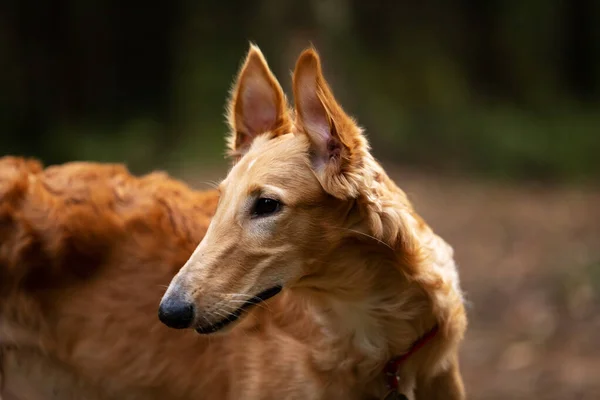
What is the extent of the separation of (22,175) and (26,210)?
0.65 ft

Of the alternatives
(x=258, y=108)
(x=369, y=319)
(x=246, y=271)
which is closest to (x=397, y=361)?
(x=369, y=319)

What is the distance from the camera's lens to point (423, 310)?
3211 mm

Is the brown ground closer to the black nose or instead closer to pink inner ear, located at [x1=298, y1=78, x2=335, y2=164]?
pink inner ear, located at [x1=298, y1=78, x2=335, y2=164]

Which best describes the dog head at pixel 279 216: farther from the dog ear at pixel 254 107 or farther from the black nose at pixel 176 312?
the dog ear at pixel 254 107

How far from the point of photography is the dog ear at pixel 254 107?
3457 mm

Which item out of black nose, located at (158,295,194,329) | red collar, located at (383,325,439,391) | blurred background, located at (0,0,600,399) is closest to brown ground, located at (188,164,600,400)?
blurred background, located at (0,0,600,399)

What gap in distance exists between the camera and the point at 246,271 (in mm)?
2953

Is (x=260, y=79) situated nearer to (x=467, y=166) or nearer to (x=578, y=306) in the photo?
(x=578, y=306)

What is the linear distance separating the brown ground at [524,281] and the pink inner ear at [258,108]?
253cm

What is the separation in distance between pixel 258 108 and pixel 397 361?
3.95ft

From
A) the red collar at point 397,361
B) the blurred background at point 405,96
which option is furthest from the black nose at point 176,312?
the blurred background at point 405,96

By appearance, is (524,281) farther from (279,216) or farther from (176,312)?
(176,312)

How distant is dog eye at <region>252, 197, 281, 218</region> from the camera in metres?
3.01

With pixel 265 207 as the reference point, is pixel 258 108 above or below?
above
